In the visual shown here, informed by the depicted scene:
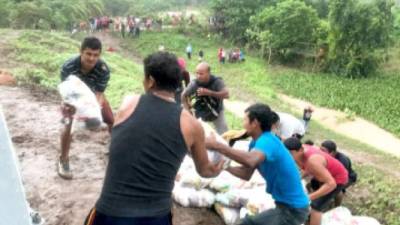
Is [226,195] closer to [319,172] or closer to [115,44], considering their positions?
[319,172]

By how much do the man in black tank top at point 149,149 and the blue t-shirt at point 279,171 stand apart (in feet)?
3.07

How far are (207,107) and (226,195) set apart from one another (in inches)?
70.8

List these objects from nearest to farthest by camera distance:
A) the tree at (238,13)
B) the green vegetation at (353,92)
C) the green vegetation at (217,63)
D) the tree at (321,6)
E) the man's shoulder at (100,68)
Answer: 1. the man's shoulder at (100,68)
2. the green vegetation at (353,92)
3. the green vegetation at (217,63)
4. the tree at (238,13)
5. the tree at (321,6)

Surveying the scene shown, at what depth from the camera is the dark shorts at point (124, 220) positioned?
233cm

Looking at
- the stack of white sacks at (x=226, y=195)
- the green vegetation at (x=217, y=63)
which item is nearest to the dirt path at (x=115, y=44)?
the green vegetation at (x=217, y=63)

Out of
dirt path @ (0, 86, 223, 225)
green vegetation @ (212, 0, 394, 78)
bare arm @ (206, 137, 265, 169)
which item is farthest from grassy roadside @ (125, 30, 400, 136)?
bare arm @ (206, 137, 265, 169)

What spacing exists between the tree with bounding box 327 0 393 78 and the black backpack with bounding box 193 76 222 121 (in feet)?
60.0

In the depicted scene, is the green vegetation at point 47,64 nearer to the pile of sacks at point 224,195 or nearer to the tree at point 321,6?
the pile of sacks at point 224,195

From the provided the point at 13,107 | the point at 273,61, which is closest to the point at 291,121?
the point at 13,107

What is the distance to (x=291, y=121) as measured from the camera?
572 cm

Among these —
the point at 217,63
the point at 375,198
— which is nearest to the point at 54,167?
the point at 375,198

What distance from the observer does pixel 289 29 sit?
1004 inches

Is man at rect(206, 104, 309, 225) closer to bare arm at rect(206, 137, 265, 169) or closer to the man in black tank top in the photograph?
bare arm at rect(206, 137, 265, 169)

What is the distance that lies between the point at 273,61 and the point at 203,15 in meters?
9.25
